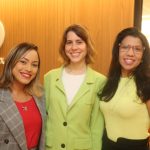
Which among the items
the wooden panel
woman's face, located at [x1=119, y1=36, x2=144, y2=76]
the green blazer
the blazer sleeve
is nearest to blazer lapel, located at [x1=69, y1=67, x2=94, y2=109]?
the green blazer

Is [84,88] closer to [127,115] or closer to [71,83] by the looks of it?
[71,83]

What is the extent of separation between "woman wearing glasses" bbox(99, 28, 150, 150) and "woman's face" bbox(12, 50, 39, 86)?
0.55 metres

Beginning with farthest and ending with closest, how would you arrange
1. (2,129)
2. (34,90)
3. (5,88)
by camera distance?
1. (34,90)
2. (5,88)
3. (2,129)

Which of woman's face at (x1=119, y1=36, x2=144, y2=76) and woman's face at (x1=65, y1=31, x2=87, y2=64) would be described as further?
woman's face at (x1=65, y1=31, x2=87, y2=64)

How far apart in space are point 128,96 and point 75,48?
548mm

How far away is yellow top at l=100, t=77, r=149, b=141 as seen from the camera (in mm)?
2186

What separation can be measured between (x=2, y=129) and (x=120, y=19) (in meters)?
1.72

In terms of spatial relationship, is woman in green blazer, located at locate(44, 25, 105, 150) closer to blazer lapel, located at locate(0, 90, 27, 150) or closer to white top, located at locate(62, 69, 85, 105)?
white top, located at locate(62, 69, 85, 105)

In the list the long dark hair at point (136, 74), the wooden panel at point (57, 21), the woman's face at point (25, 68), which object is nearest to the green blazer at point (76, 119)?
the long dark hair at point (136, 74)

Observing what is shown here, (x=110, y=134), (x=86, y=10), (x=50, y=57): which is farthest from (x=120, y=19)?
(x=110, y=134)

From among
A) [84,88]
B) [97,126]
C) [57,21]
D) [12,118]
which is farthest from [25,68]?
[57,21]

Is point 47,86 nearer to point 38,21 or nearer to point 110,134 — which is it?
point 110,134

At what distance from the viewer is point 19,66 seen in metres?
2.20

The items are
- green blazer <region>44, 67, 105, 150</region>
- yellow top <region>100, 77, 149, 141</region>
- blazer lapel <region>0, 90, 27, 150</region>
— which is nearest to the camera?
blazer lapel <region>0, 90, 27, 150</region>
